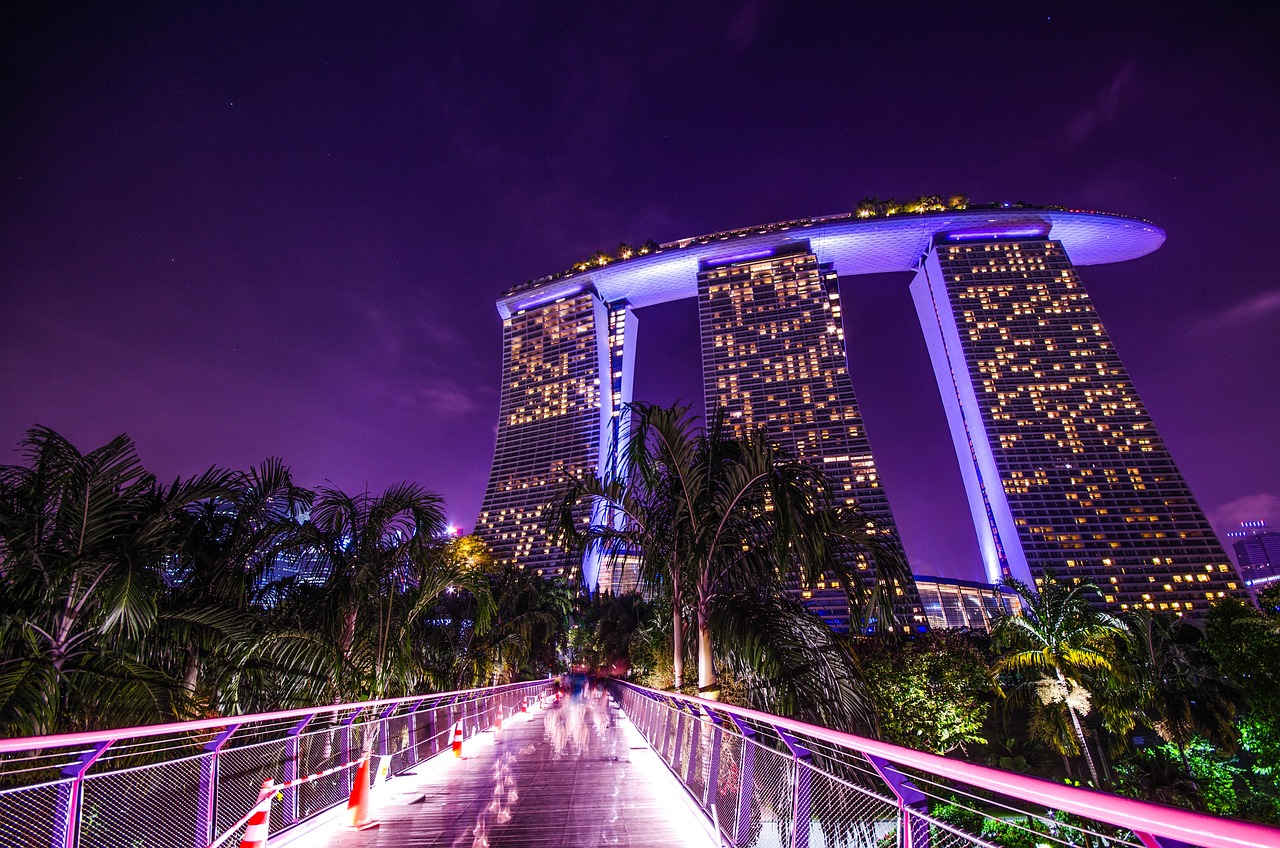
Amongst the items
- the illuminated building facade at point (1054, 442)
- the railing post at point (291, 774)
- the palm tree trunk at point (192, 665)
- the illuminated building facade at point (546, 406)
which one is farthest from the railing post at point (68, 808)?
the illuminated building facade at point (1054, 442)

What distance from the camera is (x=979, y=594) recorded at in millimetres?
74562

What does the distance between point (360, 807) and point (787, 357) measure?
273 ft

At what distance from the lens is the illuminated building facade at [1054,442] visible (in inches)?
2571

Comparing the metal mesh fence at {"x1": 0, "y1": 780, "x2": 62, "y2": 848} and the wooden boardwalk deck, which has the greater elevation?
the metal mesh fence at {"x1": 0, "y1": 780, "x2": 62, "y2": 848}

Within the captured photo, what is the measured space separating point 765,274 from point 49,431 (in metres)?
93.6

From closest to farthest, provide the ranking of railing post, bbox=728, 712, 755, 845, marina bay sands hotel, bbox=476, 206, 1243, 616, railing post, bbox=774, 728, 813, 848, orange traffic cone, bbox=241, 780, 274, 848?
railing post, bbox=774, 728, 813, 848, orange traffic cone, bbox=241, 780, 274, 848, railing post, bbox=728, 712, 755, 845, marina bay sands hotel, bbox=476, 206, 1243, 616

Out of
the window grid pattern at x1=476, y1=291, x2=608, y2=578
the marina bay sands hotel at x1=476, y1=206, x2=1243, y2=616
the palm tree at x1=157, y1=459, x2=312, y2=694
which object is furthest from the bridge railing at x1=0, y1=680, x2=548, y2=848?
the window grid pattern at x1=476, y1=291, x2=608, y2=578

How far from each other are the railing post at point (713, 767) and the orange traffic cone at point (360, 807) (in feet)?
8.53

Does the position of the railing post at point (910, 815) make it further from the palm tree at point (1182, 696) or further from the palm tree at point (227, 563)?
the palm tree at point (1182, 696)

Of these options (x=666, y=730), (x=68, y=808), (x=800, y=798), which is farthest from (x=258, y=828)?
(x=666, y=730)

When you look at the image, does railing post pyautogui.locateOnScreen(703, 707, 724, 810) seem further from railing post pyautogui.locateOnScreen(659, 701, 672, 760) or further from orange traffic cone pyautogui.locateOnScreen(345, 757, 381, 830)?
Answer: orange traffic cone pyautogui.locateOnScreen(345, 757, 381, 830)

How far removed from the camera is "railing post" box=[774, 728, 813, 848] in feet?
10.6

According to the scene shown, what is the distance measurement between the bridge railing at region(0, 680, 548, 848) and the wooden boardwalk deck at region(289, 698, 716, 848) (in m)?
0.43

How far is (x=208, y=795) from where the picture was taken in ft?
11.9
